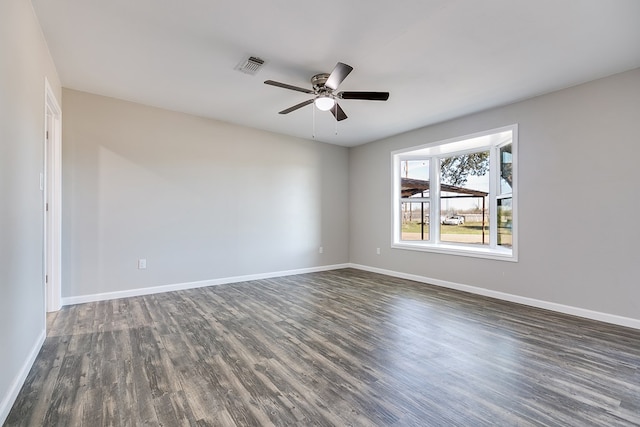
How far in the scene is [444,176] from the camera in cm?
518

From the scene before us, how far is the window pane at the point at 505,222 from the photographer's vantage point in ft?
13.4

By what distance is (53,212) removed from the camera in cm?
340

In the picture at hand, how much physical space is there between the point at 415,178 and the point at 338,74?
11.2 ft

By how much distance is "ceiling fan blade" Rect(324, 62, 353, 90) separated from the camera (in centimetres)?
242

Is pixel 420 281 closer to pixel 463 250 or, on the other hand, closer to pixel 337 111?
pixel 463 250

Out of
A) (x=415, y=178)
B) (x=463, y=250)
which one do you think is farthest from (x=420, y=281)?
(x=415, y=178)

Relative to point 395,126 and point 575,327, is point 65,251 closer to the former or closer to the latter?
point 395,126

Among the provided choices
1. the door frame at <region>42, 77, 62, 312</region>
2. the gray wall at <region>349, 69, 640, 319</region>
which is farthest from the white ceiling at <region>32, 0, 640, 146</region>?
the door frame at <region>42, 77, 62, 312</region>

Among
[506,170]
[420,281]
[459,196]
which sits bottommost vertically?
[420,281]

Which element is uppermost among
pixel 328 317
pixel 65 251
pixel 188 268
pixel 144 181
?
pixel 144 181

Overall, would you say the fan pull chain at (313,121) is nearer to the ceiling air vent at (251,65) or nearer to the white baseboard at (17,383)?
the ceiling air vent at (251,65)

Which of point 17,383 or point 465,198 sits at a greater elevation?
point 465,198

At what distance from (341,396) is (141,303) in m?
3.00

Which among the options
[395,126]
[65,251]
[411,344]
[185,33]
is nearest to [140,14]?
[185,33]
